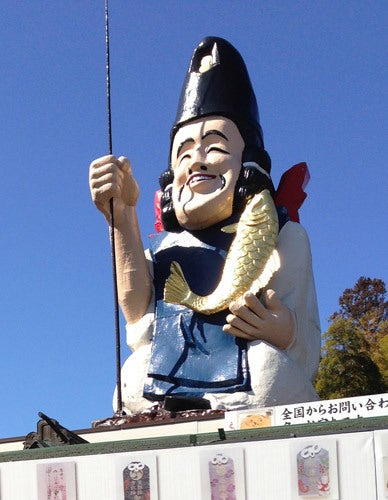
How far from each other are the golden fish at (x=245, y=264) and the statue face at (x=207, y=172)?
1.27ft

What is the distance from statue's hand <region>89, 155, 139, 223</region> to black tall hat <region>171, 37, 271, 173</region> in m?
1.16

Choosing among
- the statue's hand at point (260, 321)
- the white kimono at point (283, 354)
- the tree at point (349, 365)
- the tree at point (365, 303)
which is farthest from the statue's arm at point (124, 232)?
the tree at point (365, 303)

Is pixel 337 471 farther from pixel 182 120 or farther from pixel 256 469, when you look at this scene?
pixel 182 120

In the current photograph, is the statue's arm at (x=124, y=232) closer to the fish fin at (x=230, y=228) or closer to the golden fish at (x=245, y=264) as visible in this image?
the golden fish at (x=245, y=264)

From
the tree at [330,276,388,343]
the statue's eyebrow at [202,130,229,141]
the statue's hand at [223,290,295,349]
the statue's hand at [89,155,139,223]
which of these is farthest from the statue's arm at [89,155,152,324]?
the tree at [330,276,388,343]

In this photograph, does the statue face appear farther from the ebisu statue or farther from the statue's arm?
the statue's arm

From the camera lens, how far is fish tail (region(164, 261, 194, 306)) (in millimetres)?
14641

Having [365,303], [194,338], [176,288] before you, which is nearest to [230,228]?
[176,288]

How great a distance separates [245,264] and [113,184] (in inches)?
91.2

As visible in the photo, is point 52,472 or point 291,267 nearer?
point 52,472

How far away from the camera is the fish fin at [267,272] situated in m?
14.3

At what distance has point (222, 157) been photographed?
49.7 ft

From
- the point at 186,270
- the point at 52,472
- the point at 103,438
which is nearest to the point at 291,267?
the point at 186,270

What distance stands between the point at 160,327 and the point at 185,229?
5.21 feet
